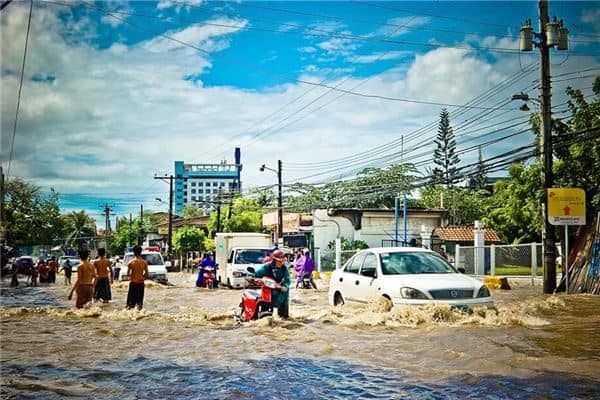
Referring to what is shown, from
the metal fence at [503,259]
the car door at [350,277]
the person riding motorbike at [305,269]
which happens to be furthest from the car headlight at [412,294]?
the metal fence at [503,259]

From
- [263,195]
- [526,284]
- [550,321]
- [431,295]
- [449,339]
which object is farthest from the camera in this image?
[263,195]

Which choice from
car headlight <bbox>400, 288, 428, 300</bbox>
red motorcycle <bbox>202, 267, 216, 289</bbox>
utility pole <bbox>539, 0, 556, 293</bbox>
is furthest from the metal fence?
car headlight <bbox>400, 288, 428, 300</bbox>

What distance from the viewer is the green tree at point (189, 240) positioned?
6209 centimetres

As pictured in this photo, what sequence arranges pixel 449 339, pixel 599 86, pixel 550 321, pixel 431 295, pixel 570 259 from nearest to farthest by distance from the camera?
pixel 449 339 → pixel 431 295 → pixel 550 321 → pixel 570 259 → pixel 599 86

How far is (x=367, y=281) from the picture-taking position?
12.7 metres

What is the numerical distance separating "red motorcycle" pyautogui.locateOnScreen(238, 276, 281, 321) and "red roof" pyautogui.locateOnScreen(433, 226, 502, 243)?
3022 centimetres

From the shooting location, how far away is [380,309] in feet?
39.1

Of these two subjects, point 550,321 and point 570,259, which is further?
point 570,259

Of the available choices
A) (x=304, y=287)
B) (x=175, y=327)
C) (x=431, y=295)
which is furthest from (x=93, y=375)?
(x=304, y=287)

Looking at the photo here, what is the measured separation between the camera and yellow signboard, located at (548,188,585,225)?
18.8m

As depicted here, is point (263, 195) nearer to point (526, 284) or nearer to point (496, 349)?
point (526, 284)

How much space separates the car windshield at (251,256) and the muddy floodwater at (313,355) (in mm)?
11388

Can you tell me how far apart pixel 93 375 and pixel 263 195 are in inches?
2944

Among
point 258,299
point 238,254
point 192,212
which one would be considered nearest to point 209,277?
point 238,254
